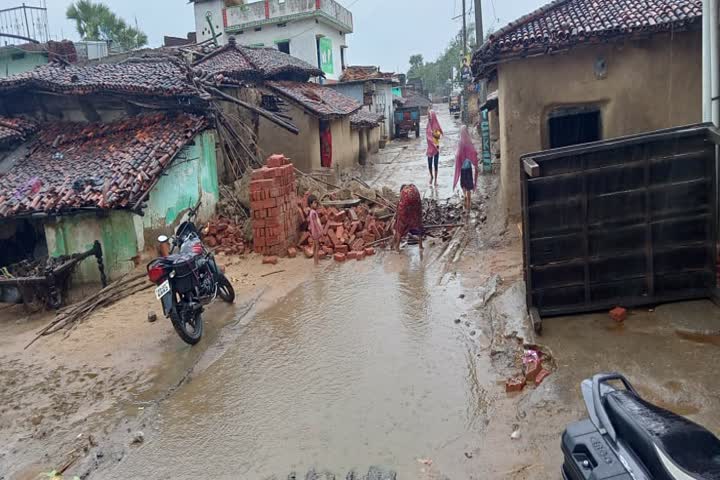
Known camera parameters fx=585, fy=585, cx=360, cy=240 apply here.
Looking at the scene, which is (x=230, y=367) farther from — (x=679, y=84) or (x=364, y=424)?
(x=679, y=84)

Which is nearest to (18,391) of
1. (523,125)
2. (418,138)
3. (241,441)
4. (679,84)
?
(241,441)

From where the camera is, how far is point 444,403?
530 cm

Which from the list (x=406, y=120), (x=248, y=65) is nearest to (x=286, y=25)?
(x=406, y=120)

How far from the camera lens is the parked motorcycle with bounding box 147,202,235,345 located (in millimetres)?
6855

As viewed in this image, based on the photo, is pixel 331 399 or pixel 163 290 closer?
pixel 331 399

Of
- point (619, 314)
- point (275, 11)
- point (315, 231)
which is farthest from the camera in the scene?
point (275, 11)

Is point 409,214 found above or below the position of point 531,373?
above

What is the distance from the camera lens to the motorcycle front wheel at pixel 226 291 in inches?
327

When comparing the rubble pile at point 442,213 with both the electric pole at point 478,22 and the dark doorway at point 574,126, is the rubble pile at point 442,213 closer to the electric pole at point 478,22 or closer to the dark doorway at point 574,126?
the dark doorway at point 574,126

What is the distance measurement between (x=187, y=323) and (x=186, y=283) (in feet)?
1.69

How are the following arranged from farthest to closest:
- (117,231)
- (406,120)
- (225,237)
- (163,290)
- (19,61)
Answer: (406,120) < (19,61) < (225,237) < (117,231) < (163,290)

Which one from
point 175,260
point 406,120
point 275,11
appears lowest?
point 175,260

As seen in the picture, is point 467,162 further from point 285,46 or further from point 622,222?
point 285,46

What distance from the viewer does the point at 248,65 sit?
56.8ft
